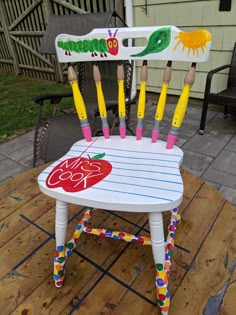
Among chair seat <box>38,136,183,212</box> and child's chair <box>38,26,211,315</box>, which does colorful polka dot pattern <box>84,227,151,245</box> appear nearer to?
child's chair <box>38,26,211,315</box>

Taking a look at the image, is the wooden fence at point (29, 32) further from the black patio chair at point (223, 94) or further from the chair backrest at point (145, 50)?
the chair backrest at point (145, 50)

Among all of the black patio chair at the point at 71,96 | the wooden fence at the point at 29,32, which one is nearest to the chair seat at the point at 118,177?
the black patio chair at the point at 71,96

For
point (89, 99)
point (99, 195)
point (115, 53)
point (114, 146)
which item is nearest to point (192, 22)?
point (89, 99)

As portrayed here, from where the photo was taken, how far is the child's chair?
0.79 m

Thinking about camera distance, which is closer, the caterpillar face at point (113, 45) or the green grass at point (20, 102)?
the caterpillar face at point (113, 45)

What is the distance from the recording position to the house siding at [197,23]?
2.59 m

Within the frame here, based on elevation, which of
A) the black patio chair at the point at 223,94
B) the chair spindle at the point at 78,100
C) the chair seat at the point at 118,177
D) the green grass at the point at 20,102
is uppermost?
the chair spindle at the point at 78,100

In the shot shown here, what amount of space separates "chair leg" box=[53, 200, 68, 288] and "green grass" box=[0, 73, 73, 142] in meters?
2.15

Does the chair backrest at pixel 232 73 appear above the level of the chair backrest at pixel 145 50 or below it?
below

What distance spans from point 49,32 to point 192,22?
5.09ft

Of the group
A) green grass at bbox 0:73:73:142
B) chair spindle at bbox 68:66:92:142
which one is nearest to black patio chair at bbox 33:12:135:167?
chair spindle at bbox 68:66:92:142

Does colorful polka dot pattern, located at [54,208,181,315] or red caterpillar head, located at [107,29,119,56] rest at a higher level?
red caterpillar head, located at [107,29,119,56]

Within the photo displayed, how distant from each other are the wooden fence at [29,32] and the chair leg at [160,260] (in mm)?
3934

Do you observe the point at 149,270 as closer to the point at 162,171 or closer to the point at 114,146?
the point at 162,171
